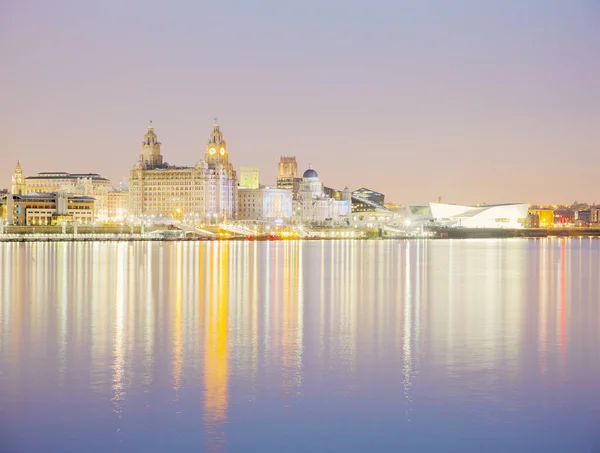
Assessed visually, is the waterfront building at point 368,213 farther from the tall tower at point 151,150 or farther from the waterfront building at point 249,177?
the tall tower at point 151,150

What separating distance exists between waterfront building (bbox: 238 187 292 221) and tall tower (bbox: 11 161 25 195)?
3782 cm

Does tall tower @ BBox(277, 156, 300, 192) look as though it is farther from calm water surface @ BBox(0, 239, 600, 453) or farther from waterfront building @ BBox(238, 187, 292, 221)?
calm water surface @ BBox(0, 239, 600, 453)

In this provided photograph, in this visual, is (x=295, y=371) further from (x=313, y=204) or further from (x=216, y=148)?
(x=313, y=204)

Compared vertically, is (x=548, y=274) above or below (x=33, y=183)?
below

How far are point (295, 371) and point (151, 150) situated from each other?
126 metres

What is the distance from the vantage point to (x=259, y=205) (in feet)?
468

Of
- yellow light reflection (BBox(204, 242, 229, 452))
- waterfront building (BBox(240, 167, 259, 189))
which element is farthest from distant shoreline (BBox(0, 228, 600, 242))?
yellow light reflection (BBox(204, 242, 229, 452))

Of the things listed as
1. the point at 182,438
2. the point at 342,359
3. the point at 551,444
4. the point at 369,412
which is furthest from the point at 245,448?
the point at 342,359

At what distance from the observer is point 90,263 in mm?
45406

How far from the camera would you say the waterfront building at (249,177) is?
157188 mm

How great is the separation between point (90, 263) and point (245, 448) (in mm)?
36669

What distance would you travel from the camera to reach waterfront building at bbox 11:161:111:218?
5492 inches

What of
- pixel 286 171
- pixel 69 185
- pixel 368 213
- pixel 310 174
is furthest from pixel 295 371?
pixel 286 171

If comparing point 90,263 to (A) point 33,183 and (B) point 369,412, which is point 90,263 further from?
(A) point 33,183
